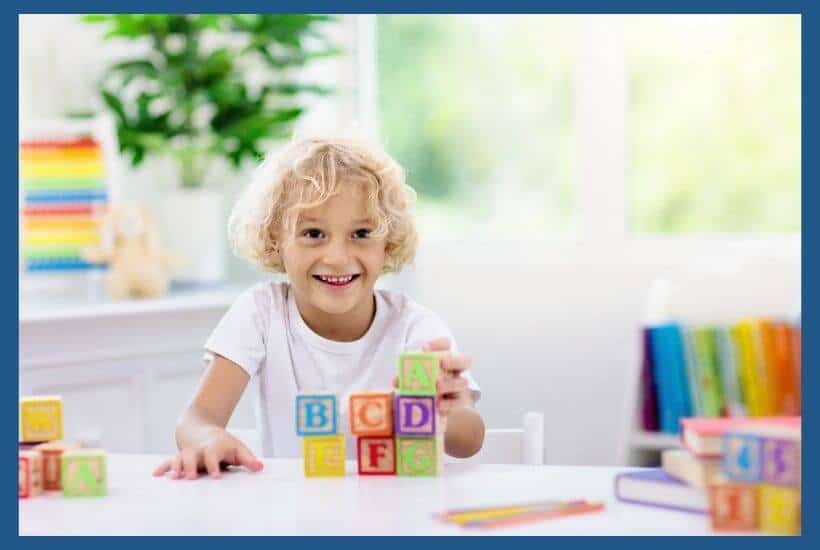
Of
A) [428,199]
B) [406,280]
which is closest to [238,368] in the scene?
[406,280]

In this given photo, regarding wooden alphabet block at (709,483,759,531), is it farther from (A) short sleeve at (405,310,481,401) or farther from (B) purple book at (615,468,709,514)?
(A) short sleeve at (405,310,481,401)

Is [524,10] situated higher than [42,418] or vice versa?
[524,10]

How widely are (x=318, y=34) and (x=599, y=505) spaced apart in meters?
1.98

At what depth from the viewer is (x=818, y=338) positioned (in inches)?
38.4

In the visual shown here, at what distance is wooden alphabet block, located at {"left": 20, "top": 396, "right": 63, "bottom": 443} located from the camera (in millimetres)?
1246

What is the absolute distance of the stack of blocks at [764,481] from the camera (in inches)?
36.6

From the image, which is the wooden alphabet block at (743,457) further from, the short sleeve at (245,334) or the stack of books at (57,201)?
the stack of books at (57,201)

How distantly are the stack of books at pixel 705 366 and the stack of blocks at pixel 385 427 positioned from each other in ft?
2.11

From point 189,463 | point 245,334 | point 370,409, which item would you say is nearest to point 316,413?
point 370,409

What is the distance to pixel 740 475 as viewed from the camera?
37.5 inches

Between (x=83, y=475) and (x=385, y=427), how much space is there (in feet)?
0.99

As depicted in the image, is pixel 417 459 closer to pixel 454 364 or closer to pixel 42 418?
pixel 454 364

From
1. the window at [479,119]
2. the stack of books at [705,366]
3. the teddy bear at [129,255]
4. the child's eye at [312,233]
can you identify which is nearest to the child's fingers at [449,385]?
the child's eye at [312,233]

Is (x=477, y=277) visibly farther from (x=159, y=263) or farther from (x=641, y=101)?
(x=159, y=263)
